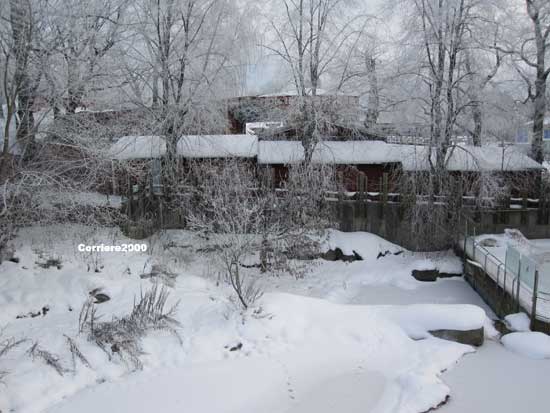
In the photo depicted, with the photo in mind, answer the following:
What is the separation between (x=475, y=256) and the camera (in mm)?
13930

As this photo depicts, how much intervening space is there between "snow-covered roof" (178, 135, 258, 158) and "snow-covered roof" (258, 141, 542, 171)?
0.48 metres

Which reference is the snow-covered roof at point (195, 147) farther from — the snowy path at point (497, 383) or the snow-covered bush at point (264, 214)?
the snowy path at point (497, 383)

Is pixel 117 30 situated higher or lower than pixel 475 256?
higher

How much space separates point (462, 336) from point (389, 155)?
32.0ft

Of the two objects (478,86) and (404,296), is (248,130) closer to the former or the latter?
(478,86)

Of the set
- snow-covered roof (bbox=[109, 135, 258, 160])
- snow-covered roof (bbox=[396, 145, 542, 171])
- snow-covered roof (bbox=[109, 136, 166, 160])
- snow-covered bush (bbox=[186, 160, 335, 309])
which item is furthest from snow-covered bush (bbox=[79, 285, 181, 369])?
snow-covered roof (bbox=[396, 145, 542, 171])

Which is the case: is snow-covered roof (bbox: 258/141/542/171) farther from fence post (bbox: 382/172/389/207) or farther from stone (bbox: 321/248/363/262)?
stone (bbox: 321/248/363/262)

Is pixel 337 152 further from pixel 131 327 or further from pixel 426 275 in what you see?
pixel 131 327

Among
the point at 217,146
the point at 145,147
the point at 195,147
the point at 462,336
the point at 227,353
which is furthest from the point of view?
the point at 195,147

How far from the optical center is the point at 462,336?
9.13 meters

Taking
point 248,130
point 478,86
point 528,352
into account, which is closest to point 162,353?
point 528,352

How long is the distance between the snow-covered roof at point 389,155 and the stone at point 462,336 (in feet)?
25.2

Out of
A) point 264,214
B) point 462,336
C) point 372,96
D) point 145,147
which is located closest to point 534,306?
point 462,336

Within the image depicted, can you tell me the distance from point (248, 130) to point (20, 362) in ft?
62.6
